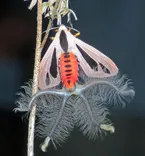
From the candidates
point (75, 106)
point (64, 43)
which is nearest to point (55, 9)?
point (64, 43)

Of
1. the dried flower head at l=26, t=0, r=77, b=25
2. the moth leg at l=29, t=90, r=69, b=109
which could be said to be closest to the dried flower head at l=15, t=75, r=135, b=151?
the moth leg at l=29, t=90, r=69, b=109

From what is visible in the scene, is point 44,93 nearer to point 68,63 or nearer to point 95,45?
point 68,63

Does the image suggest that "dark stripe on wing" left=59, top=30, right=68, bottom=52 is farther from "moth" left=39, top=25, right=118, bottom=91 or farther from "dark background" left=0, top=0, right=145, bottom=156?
"dark background" left=0, top=0, right=145, bottom=156

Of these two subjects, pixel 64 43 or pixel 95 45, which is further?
pixel 95 45
